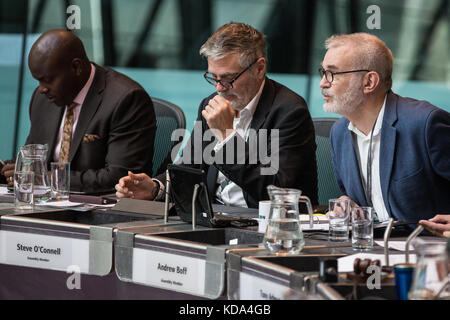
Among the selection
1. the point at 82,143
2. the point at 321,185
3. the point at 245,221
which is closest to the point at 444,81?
the point at 321,185

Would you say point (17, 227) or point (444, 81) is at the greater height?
point (444, 81)

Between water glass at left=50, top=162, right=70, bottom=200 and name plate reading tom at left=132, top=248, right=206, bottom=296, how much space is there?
80 centimetres

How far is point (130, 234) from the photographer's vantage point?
6.70 ft

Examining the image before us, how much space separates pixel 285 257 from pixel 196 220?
0.52 metres

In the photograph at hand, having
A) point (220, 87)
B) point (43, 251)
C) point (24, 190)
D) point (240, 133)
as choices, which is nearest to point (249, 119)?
point (240, 133)

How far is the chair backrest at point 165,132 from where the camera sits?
3.48 metres

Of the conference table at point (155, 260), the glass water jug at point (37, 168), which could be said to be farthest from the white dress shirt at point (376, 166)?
the glass water jug at point (37, 168)

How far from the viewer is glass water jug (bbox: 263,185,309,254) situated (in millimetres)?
1849

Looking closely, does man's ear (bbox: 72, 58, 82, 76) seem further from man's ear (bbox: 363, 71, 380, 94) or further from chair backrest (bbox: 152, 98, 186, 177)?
man's ear (bbox: 363, 71, 380, 94)

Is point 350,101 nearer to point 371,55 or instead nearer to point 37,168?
point 371,55

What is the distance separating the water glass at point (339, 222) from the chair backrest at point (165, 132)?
5.01 ft

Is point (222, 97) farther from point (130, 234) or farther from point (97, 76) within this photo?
point (130, 234)

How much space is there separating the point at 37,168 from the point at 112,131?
676mm

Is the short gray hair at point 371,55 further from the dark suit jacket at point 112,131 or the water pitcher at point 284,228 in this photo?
the dark suit jacket at point 112,131
